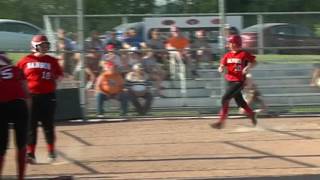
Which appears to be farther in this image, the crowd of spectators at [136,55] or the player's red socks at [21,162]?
the crowd of spectators at [136,55]

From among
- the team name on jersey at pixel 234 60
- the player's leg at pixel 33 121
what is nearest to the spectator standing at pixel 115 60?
the team name on jersey at pixel 234 60

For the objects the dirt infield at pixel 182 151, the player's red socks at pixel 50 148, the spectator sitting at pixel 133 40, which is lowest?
the dirt infield at pixel 182 151

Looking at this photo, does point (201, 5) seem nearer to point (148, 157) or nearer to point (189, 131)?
point (189, 131)

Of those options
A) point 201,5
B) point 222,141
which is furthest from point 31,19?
point 222,141

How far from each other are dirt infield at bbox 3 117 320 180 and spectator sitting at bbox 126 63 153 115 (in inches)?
25.0

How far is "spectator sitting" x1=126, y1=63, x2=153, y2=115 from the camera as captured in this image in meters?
13.4

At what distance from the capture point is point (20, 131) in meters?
7.18

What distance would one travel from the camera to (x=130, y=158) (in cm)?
902

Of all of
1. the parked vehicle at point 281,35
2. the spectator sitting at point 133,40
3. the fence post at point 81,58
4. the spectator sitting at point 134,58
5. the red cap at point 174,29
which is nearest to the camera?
the fence post at point 81,58

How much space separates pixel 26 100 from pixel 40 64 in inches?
65.6

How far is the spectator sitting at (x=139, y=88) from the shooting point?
44.1 feet

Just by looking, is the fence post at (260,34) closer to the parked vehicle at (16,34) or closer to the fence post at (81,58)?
the fence post at (81,58)

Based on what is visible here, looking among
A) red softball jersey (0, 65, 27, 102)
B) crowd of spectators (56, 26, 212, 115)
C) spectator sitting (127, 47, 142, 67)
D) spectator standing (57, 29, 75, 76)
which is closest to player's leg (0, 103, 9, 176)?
red softball jersey (0, 65, 27, 102)

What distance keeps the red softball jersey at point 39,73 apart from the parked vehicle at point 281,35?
245 inches
